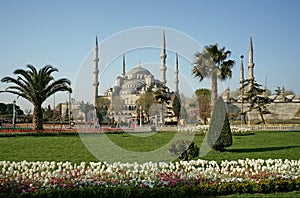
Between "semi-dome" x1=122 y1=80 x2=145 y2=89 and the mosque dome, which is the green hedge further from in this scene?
"semi-dome" x1=122 y1=80 x2=145 y2=89

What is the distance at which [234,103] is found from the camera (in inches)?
1821

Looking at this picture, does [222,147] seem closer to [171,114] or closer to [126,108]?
[171,114]

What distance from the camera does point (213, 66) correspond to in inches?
826

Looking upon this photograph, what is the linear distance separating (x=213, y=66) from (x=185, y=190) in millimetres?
16047

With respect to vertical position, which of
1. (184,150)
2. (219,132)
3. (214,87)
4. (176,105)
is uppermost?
(214,87)

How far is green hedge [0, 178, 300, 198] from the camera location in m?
5.34

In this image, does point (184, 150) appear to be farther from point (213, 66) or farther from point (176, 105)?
point (176, 105)

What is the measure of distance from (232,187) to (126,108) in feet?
211

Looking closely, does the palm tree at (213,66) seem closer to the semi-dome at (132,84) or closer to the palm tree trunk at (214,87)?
the palm tree trunk at (214,87)

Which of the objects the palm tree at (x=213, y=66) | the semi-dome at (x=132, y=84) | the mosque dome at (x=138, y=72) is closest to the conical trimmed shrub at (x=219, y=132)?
the palm tree at (x=213, y=66)

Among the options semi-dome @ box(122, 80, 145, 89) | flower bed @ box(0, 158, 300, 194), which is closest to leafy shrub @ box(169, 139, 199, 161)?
flower bed @ box(0, 158, 300, 194)

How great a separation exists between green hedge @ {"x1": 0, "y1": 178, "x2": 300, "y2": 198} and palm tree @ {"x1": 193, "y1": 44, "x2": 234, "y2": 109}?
546 inches

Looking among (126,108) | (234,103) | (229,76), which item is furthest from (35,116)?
(126,108)

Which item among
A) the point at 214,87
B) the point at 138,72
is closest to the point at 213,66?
the point at 214,87
